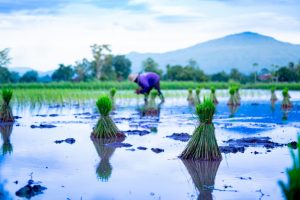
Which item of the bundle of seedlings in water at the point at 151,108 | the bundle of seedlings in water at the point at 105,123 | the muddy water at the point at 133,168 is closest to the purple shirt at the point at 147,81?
the bundle of seedlings in water at the point at 151,108

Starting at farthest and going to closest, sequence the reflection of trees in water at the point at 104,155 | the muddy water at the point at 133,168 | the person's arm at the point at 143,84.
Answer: the person's arm at the point at 143,84 < the reflection of trees in water at the point at 104,155 < the muddy water at the point at 133,168

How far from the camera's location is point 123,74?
69438 millimetres

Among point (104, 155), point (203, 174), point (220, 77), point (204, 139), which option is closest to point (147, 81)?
point (104, 155)

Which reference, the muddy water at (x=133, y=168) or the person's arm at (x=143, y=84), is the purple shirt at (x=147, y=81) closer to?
the person's arm at (x=143, y=84)

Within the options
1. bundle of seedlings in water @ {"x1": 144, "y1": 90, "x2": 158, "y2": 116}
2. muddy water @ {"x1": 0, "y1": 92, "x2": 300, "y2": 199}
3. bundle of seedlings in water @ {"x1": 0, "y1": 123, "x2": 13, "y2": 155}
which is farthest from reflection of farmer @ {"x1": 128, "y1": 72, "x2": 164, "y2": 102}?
muddy water @ {"x1": 0, "y1": 92, "x2": 300, "y2": 199}

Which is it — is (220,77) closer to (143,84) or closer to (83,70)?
(83,70)

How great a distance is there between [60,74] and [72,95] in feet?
118

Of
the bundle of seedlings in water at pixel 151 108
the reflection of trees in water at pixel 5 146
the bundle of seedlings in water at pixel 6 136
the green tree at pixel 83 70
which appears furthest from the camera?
the green tree at pixel 83 70

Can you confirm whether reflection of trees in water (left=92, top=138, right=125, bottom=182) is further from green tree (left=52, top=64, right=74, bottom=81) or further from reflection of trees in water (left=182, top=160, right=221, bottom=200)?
green tree (left=52, top=64, right=74, bottom=81)

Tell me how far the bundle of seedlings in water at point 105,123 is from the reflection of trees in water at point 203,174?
3.75 metres

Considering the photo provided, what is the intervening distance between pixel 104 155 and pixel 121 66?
5954 cm

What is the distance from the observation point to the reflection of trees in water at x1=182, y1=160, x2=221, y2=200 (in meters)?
8.15

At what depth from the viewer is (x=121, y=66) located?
232 feet

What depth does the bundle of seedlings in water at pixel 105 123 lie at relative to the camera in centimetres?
1365
